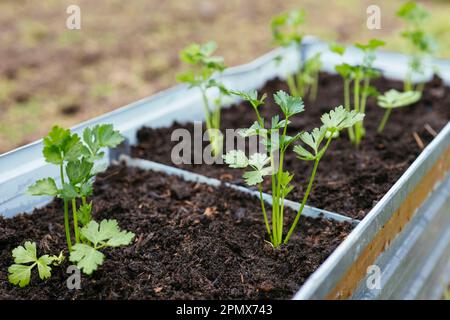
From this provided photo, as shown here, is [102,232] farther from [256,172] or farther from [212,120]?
[212,120]

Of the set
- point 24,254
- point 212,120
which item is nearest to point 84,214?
point 24,254

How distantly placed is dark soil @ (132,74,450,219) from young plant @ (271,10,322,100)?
8 cm

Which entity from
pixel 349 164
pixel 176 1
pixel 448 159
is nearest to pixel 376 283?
pixel 349 164

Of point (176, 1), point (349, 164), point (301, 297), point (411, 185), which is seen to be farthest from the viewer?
point (176, 1)

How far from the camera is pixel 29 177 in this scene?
1822mm

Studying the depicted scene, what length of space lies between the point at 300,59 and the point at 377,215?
2.00 meters

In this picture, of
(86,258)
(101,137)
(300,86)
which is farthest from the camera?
(300,86)

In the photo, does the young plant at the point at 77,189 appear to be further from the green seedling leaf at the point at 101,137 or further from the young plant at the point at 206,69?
the young plant at the point at 206,69

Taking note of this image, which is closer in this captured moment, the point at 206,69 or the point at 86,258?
the point at 86,258

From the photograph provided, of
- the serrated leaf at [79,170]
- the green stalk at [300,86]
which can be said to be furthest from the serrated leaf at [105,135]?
the green stalk at [300,86]

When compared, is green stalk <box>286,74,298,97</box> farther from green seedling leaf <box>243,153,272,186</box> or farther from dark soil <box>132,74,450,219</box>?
green seedling leaf <box>243,153,272,186</box>

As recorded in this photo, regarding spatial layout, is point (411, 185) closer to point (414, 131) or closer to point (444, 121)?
point (414, 131)

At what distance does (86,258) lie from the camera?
1.34 m
